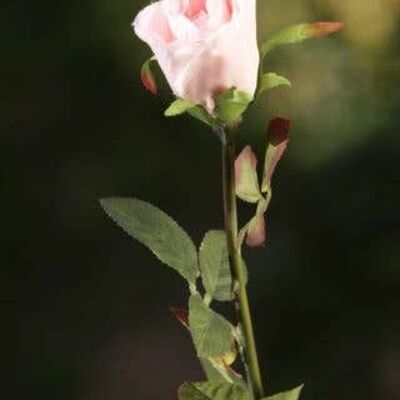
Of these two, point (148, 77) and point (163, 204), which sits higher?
point (148, 77)

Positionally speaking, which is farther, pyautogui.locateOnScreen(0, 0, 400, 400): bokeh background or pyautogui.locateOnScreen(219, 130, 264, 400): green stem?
pyautogui.locateOnScreen(0, 0, 400, 400): bokeh background

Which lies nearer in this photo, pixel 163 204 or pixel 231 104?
pixel 231 104

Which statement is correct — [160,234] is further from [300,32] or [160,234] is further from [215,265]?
[300,32]

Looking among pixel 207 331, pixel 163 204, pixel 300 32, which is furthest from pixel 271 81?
pixel 163 204

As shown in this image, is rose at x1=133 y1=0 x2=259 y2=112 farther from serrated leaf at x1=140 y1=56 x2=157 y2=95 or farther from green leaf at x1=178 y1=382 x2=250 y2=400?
green leaf at x1=178 y1=382 x2=250 y2=400

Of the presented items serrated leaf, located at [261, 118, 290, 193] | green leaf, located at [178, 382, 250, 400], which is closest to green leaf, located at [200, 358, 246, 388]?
green leaf, located at [178, 382, 250, 400]

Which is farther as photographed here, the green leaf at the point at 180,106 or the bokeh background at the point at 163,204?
the bokeh background at the point at 163,204

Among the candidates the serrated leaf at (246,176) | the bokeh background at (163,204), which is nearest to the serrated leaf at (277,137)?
the serrated leaf at (246,176)

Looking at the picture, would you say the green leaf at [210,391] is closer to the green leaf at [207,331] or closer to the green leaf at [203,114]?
the green leaf at [207,331]
